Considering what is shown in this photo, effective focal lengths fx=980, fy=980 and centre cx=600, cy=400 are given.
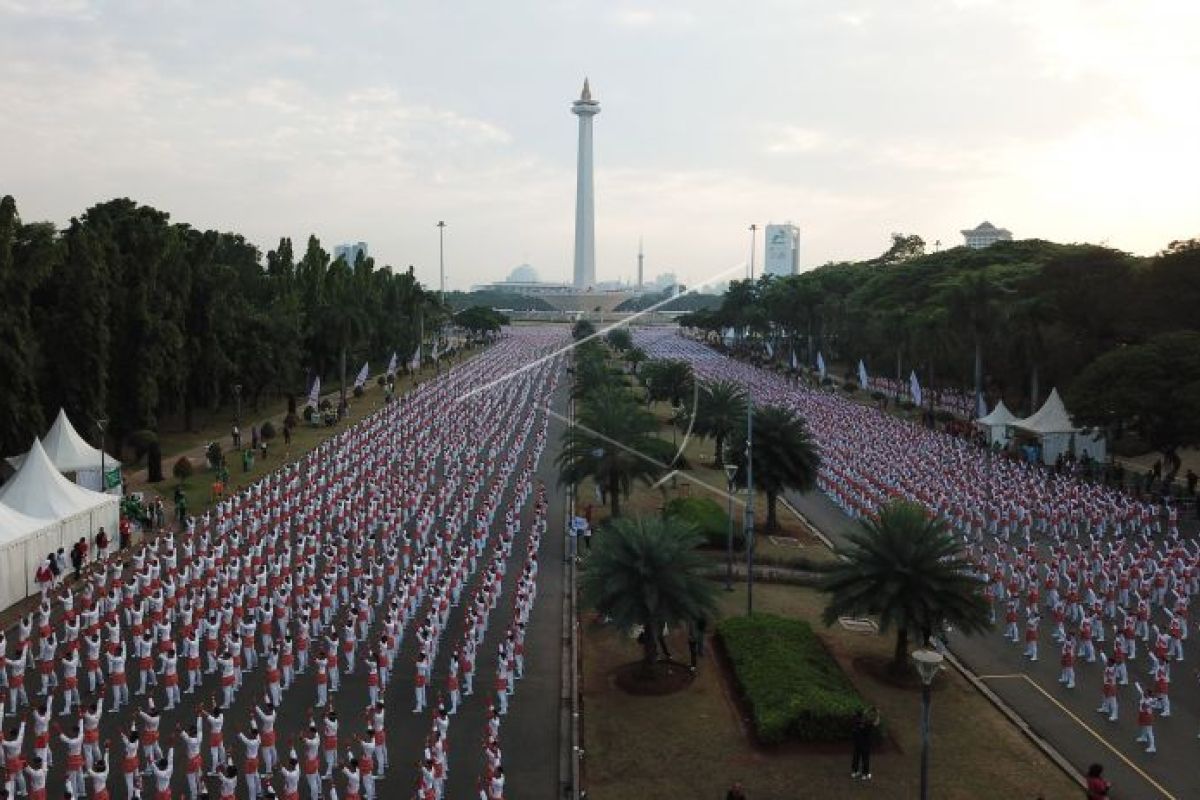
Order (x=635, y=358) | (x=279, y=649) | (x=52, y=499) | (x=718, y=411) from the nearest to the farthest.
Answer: (x=279, y=649)
(x=52, y=499)
(x=718, y=411)
(x=635, y=358)

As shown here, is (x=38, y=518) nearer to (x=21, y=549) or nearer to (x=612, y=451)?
(x=21, y=549)

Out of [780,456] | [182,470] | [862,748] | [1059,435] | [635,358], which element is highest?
[780,456]

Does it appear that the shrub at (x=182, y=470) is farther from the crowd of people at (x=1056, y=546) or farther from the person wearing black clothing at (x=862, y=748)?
the person wearing black clothing at (x=862, y=748)

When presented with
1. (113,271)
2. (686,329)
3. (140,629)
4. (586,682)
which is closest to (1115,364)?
(586,682)

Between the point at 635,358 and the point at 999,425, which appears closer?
the point at 999,425

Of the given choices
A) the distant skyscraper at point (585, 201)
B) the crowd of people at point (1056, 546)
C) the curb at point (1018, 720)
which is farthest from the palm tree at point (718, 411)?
the distant skyscraper at point (585, 201)

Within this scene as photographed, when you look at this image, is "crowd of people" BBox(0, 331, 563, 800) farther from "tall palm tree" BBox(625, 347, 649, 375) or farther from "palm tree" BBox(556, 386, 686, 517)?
"tall palm tree" BBox(625, 347, 649, 375)

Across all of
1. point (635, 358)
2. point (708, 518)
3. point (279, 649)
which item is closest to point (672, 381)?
point (708, 518)
